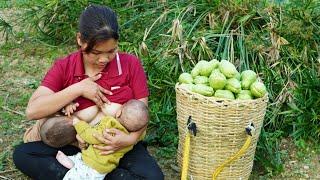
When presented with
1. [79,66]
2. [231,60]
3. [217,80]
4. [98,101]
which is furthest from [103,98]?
[231,60]

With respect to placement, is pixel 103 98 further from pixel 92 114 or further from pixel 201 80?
pixel 201 80

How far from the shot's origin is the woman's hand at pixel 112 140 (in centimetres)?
307

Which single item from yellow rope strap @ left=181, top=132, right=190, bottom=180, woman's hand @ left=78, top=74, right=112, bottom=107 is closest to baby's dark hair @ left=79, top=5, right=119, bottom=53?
woman's hand @ left=78, top=74, right=112, bottom=107

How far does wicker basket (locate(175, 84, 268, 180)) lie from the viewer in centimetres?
313

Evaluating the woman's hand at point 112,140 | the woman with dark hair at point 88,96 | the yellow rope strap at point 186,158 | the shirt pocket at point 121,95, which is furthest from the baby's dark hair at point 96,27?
the yellow rope strap at point 186,158

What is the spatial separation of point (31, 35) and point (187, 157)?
317cm

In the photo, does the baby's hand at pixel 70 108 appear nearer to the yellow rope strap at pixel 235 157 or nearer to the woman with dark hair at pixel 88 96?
the woman with dark hair at pixel 88 96

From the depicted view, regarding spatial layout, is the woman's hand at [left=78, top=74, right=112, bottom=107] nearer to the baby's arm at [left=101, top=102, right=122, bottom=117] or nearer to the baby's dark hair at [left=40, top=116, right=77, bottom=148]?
the baby's arm at [left=101, top=102, right=122, bottom=117]

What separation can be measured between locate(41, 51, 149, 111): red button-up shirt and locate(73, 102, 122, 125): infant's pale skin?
0.03m

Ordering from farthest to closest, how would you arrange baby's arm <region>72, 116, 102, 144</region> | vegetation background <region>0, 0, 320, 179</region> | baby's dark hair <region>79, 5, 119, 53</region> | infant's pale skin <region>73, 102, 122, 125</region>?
vegetation background <region>0, 0, 320, 179</region>
infant's pale skin <region>73, 102, 122, 125</region>
baby's arm <region>72, 116, 102, 144</region>
baby's dark hair <region>79, 5, 119, 53</region>

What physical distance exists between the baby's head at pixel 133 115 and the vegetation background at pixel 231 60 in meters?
0.71

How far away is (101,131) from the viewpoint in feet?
10.2

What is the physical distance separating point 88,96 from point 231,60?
146cm

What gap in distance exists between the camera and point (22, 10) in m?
6.37
